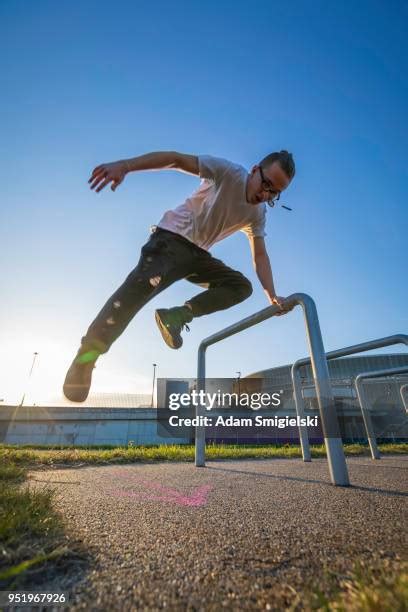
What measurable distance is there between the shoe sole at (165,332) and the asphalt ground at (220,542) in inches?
41.7

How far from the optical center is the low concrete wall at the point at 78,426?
50.7ft

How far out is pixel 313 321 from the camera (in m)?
1.96

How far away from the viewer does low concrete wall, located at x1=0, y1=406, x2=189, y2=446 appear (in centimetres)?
1545

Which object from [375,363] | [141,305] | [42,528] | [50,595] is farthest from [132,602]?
[375,363]

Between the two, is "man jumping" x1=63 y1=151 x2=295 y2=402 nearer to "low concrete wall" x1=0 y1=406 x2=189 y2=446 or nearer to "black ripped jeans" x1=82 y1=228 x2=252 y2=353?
"black ripped jeans" x1=82 y1=228 x2=252 y2=353

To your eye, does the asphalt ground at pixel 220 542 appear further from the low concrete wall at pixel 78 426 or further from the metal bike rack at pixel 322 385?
the low concrete wall at pixel 78 426

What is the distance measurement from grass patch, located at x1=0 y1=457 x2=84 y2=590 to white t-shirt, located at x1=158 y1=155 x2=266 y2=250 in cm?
161

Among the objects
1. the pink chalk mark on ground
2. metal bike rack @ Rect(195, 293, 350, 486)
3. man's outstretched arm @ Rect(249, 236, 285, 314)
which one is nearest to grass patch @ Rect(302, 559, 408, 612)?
the pink chalk mark on ground

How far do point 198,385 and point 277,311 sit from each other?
4.28ft

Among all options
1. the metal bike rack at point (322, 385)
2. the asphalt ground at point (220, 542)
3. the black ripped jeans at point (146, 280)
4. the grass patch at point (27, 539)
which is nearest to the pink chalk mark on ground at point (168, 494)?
the asphalt ground at point (220, 542)

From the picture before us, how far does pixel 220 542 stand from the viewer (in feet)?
2.64

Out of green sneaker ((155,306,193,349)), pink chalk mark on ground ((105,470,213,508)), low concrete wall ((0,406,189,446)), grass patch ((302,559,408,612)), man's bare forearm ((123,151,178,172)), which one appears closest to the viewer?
grass patch ((302,559,408,612))

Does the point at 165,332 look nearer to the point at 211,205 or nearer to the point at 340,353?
the point at 211,205

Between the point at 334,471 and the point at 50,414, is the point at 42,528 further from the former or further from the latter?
the point at 50,414
